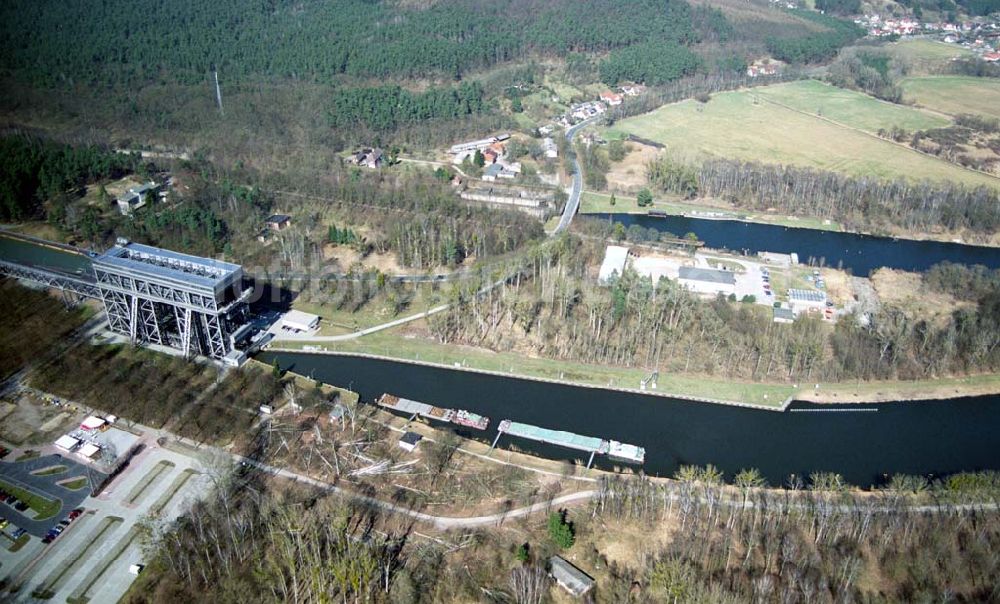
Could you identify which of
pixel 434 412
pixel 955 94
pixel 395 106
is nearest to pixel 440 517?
pixel 434 412

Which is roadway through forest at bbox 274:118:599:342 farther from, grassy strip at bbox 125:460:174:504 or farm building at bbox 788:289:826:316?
farm building at bbox 788:289:826:316

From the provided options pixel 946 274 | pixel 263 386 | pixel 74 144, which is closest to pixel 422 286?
pixel 263 386

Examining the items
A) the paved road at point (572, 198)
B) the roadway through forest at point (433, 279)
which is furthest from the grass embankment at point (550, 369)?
the paved road at point (572, 198)

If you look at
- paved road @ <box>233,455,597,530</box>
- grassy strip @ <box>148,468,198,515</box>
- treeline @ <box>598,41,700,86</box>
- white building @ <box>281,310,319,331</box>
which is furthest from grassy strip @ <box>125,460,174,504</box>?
treeline @ <box>598,41,700,86</box>

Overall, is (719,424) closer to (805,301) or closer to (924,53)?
(805,301)

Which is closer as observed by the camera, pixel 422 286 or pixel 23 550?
pixel 23 550

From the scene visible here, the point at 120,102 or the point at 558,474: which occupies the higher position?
the point at 120,102

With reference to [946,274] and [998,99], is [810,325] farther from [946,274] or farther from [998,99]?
[998,99]
